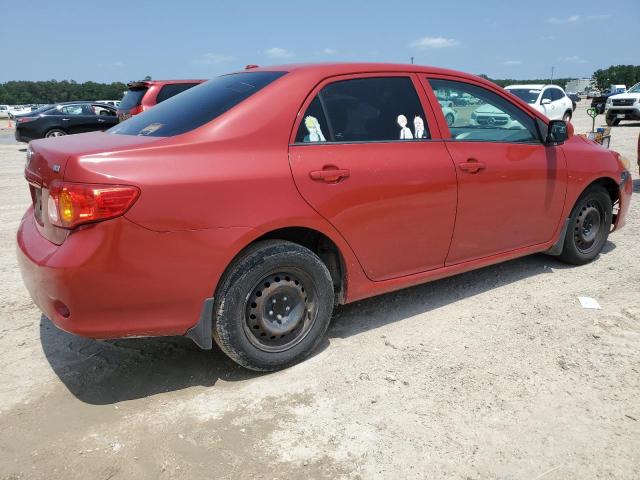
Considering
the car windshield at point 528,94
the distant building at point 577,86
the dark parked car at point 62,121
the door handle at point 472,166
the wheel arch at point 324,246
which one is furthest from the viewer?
the distant building at point 577,86

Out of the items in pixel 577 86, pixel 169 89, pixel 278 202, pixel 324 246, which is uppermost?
pixel 577 86

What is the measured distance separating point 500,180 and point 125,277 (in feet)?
8.64

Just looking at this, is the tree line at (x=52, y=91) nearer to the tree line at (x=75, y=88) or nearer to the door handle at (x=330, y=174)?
the tree line at (x=75, y=88)

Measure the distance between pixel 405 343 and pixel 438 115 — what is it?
154cm

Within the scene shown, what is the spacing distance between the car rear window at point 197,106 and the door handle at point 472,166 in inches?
53.7

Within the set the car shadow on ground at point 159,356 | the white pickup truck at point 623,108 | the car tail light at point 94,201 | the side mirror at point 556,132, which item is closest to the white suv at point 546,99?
the white pickup truck at point 623,108

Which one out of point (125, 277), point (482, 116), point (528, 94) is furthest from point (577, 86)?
point (125, 277)

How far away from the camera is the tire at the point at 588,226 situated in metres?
4.61

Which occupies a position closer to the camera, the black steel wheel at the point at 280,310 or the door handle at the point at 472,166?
the black steel wheel at the point at 280,310

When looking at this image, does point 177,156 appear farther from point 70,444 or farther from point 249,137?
point 70,444

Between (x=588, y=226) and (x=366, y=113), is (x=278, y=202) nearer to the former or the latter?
(x=366, y=113)

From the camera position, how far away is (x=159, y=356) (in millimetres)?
3297

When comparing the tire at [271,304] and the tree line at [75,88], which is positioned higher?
the tree line at [75,88]

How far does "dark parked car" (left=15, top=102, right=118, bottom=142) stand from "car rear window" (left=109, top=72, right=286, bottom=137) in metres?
13.4
